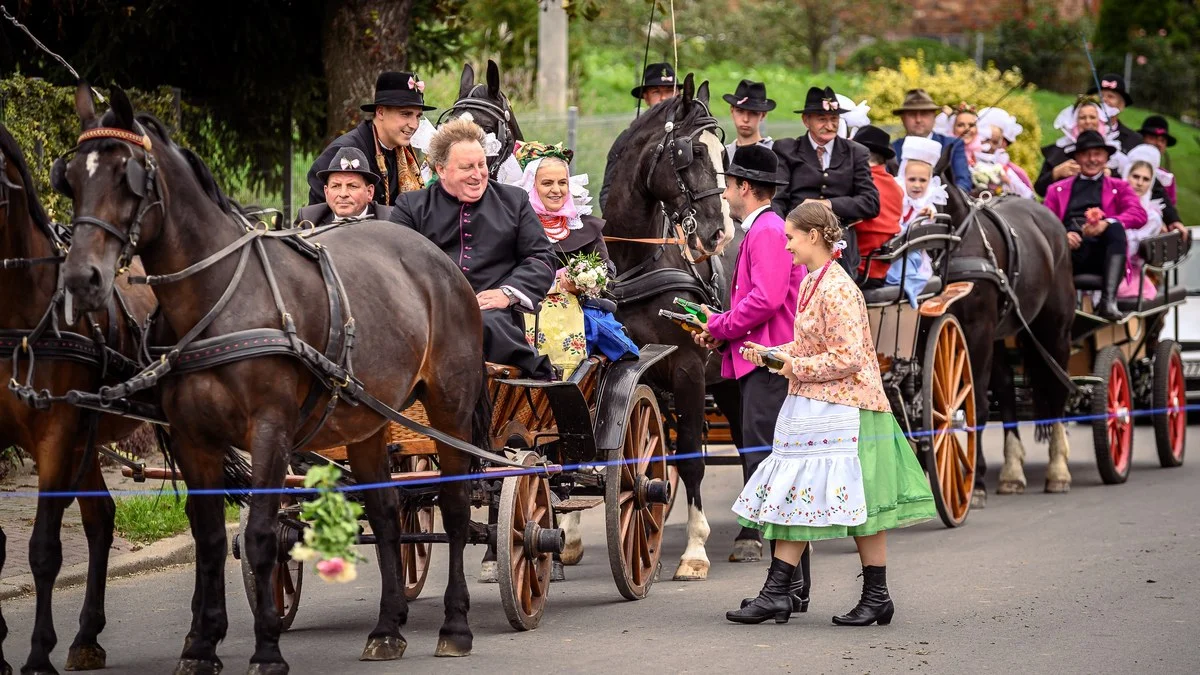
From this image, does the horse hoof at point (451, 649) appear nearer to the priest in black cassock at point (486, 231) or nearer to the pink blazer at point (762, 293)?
the priest in black cassock at point (486, 231)

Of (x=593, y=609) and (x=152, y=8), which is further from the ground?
(x=152, y=8)

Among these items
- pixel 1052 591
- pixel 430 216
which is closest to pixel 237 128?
pixel 430 216

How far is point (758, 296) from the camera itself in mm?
7449

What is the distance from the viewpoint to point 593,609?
7.89 metres

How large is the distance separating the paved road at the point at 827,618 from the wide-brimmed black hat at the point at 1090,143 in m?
3.70

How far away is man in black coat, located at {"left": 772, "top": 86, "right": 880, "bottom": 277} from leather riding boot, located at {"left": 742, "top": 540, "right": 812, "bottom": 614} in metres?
2.84

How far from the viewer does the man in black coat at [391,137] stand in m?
8.13

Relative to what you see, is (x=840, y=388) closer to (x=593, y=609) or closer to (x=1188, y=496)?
(x=593, y=609)

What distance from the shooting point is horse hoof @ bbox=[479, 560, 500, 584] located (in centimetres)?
875

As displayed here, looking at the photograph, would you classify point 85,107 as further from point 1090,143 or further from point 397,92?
point 1090,143

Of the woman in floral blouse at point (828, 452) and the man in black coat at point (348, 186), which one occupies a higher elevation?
the man in black coat at point (348, 186)

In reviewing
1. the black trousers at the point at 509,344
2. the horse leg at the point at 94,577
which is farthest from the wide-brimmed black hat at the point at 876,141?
the horse leg at the point at 94,577

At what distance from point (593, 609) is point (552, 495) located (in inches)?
25.4

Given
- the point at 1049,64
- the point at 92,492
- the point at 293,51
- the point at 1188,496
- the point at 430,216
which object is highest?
the point at 1049,64
